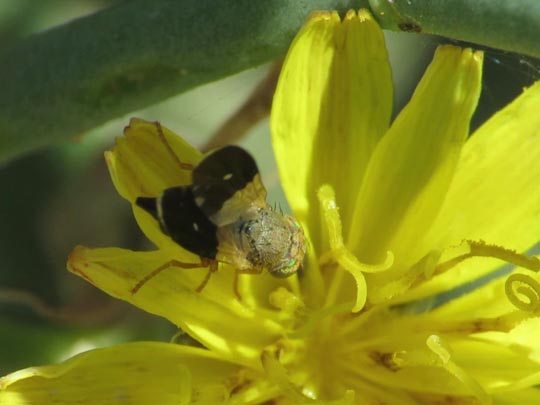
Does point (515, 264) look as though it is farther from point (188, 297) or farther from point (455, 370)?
point (188, 297)

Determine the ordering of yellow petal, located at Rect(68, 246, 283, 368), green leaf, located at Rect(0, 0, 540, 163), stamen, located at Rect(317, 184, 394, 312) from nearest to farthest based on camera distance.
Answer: green leaf, located at Rect(0, 0, 540, 163) → yellow petal, located at Rect(68, 246, 283, 368) → stamen, located at Rect(317, 184, 394, 312)

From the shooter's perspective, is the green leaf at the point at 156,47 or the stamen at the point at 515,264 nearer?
the green leaf at the point at 156,47

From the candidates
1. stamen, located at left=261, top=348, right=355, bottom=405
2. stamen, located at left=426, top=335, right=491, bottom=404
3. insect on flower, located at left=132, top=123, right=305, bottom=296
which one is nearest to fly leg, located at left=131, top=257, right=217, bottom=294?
insect on flower, located at left=132, top=123, right=305, bottom=296

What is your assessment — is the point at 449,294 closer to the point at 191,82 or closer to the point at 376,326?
the point at 376,326

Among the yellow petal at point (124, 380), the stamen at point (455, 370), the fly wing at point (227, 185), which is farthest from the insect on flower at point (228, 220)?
the stamen at point (455, 370)

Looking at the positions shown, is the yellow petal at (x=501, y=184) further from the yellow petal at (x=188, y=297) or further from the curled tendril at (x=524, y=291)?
the yellow petal at (x=188, y=297)

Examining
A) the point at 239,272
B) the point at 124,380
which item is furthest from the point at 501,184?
the point at 124,380

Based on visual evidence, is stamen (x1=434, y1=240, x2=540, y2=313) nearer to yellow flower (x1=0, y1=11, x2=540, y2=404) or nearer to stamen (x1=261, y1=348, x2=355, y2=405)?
yellow flower (x1=0, y1=11, x2=540, y2=404)
